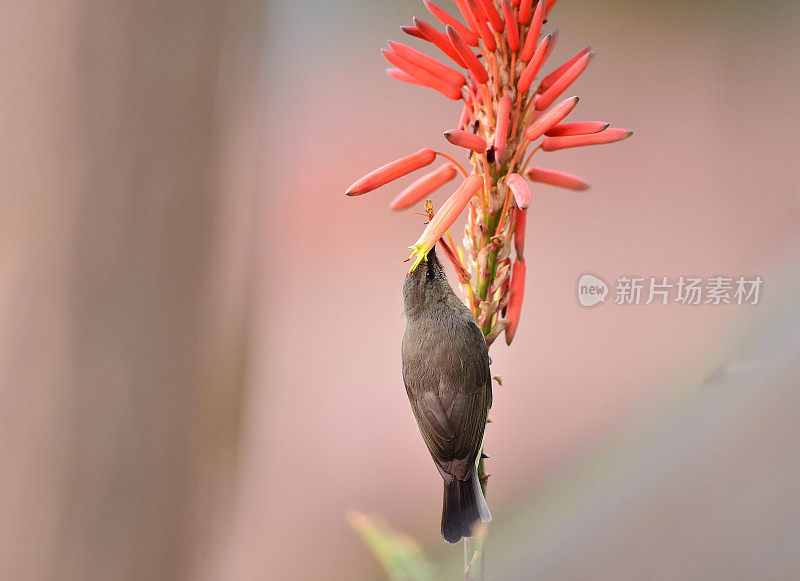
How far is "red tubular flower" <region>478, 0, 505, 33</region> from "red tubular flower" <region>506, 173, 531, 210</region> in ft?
0.50

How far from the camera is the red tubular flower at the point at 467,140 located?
60cm

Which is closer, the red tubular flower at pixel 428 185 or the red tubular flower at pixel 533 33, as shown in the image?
the red tubular flower at pixel 533 33

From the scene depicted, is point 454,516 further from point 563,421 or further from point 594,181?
point 594,181

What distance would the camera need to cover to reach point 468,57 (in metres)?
0.63

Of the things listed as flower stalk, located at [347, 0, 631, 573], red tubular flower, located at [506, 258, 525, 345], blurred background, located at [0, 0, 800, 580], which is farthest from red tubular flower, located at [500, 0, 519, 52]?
blurred background, located at [0, 0, 800, 580]

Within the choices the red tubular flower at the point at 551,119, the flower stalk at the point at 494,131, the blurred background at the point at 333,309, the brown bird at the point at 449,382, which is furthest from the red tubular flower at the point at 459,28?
the blurred background at the point at 333,309

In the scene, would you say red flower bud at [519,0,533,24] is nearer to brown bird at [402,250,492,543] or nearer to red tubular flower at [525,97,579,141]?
red tubular flower at [525,97,579,141]

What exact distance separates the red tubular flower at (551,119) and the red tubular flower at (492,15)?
10 centimetres

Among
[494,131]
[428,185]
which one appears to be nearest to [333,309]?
[428,185]

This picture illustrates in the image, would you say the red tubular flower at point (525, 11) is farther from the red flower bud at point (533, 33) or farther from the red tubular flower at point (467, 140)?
the red tubular flower at point (467, 140)

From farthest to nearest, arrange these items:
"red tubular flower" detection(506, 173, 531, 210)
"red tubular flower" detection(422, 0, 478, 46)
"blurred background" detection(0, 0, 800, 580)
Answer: "blurred background" detection(0, 0, 800, 580) → "red tubular flower" detection(422, 0, 478, 46) → "red tubular flower" detection(506, 173, 531, 210)

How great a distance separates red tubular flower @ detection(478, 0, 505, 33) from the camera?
616mm

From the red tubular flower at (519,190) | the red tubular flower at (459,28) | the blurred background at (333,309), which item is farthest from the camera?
the blurred background at (333,309)

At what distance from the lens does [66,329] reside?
40.6 inches
